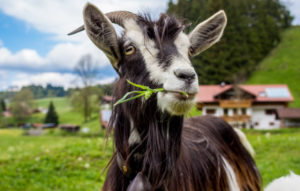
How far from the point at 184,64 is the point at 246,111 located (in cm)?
3972

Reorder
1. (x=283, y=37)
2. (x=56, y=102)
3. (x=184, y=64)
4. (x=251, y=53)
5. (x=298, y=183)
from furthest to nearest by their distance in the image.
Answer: (x=56, y=102)
(x=283, y=37)
(x=251, y=53)
(x=298, y=183)
(x=184, y=64)

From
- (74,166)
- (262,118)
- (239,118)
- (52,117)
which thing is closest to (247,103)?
(239,118)

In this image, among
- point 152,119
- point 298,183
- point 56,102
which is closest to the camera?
point 152,119

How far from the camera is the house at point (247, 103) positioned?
125ft

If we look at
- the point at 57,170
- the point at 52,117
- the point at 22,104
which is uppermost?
the point at 57,170

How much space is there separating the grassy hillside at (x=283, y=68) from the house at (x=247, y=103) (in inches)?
248

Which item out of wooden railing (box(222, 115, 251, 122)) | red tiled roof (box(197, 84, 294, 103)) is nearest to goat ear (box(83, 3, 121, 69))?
red tiled roof (box(197, 84, 294, 103))

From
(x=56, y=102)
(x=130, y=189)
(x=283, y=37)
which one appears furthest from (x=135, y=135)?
(x=56, y=102)

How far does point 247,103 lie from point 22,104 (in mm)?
58710

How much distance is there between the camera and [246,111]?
39.4m

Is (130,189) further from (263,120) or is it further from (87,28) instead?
(263,120)

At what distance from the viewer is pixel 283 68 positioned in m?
55.1

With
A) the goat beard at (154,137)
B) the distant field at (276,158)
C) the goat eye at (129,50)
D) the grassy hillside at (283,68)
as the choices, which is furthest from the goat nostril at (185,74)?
the grassy hillside at (283,68)

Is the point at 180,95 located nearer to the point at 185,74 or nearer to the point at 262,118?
the point at 185,74
